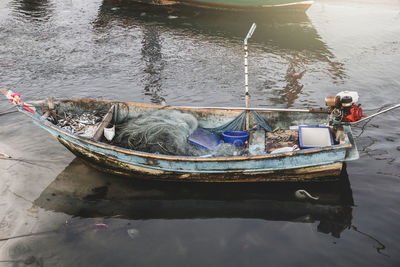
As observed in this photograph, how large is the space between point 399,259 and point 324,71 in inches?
436

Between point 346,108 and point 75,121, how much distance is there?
711cm

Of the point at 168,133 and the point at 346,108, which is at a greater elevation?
the point at 346,108

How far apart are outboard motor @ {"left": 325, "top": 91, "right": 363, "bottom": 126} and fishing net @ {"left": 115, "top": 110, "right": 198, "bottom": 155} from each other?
12.1ft

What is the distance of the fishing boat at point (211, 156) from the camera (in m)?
7.04

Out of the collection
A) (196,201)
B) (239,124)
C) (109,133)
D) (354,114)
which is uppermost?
(354,114)

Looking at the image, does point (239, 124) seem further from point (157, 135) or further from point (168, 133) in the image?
point (157, 135)

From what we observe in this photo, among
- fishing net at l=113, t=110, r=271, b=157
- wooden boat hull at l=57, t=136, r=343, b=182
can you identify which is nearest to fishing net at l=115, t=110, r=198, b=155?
fishing net at l=113, t=110, r=271, b=157

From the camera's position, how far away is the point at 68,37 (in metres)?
19.6

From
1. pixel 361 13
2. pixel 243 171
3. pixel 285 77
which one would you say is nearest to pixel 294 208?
pixel 243 171

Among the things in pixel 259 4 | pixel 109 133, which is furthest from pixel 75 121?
pixel 259 4

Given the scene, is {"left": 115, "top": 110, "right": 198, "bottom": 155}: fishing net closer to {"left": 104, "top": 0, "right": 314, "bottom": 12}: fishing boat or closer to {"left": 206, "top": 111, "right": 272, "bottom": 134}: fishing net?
{"left": 206, "top": 111, "right": 272, "bottom": 134}: fishing net

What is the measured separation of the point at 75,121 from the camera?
8758 mm

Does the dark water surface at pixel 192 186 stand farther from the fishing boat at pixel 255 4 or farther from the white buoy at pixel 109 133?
the fishing boat at pixel 255 4

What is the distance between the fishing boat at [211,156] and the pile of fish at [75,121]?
0.09 m
